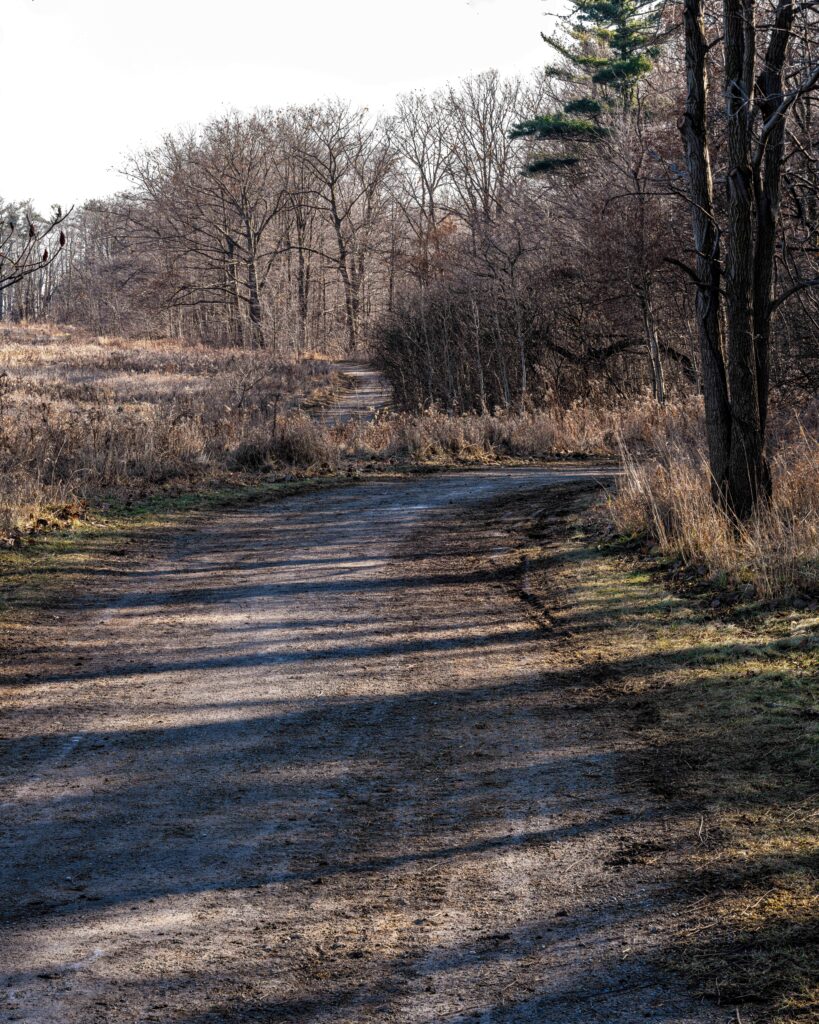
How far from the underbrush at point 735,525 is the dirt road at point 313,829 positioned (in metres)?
1.73

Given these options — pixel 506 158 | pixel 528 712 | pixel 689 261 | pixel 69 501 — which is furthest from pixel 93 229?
pixel 528 712

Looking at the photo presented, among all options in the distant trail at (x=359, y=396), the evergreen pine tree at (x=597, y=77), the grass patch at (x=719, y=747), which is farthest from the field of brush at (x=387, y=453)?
the evergreen pine tree at (x=597, y=77)

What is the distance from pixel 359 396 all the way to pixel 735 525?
94.9ft

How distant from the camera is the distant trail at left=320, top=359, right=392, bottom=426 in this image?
29.5 meters

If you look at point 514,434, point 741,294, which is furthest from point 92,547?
point 514,434

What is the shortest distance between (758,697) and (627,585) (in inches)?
111

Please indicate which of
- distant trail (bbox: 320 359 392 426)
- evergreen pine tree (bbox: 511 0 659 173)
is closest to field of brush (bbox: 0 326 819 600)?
distant trail (bbox: 320 359 392 426)

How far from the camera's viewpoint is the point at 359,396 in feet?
123

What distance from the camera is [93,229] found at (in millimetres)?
87625

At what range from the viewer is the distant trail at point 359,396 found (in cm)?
2951

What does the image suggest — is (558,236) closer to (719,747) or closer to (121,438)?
(121,438)

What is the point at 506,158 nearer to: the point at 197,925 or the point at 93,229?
the point at 93,229

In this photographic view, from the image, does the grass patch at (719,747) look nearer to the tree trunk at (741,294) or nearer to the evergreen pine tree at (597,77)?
the tree trunk at (741,294)

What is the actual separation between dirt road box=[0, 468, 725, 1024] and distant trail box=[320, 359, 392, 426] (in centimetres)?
1817
